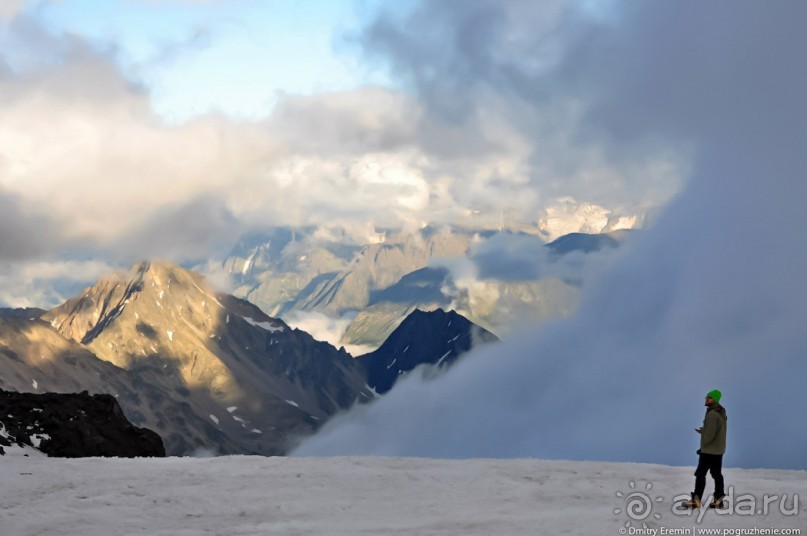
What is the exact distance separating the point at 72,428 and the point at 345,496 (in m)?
22.0

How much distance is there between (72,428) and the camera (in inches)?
1853

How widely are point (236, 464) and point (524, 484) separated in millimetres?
11042

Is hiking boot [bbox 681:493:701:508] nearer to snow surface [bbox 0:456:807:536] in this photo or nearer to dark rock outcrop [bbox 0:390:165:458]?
snow surface [bbox 0:456:807:536]

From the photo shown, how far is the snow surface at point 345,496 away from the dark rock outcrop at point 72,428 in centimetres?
722

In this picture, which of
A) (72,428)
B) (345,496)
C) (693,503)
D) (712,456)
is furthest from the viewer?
(72,428)

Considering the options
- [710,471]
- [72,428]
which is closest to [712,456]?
[710,471]

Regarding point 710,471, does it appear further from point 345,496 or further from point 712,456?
point 345,496

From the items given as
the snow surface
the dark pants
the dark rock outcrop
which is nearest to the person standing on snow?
the dark pants

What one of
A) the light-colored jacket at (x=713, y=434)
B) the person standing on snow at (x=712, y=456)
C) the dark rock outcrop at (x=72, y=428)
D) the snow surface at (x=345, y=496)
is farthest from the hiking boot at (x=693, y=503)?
the dark rock outcrop at (x=72, y=428)

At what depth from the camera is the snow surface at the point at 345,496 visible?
82.9ft

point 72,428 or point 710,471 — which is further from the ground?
point 72,428

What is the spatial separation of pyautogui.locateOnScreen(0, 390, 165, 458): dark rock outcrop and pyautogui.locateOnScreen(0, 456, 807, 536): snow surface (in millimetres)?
7220

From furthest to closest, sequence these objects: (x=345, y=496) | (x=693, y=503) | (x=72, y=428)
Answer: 1. (x=72, y=428)
2. (x=345, y=496)
3. (x=693, y=503)

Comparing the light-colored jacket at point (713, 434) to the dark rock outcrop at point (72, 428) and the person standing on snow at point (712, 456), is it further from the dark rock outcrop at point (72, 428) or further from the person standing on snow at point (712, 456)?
the dark rock outcrop at point (72, 428)
